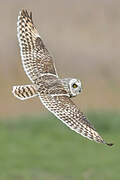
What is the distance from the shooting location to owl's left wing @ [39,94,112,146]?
9922 mm

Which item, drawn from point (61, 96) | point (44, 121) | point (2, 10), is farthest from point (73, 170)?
point (2, 10)

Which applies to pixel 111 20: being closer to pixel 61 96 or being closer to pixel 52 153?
pixel 52 153

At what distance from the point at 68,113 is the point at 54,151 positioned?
28.0 feet

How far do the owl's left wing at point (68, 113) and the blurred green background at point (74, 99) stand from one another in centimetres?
605

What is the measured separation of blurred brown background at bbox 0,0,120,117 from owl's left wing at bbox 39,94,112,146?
40.8 feet

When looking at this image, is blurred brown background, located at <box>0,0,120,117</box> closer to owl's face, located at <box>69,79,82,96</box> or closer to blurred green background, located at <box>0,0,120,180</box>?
blurred green background, located at <box>0,0,120,180</box>

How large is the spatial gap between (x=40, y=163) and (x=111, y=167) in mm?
1237

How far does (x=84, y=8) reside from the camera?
2597 cm

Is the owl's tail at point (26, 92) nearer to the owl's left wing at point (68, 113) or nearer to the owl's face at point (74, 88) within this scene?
the owl's left wing at point (68, 113)

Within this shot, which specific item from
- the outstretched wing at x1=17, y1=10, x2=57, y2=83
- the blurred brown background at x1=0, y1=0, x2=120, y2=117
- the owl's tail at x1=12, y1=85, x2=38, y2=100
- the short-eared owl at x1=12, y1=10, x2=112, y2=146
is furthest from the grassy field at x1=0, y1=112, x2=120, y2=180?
the owl's tail at x1=12, y1=85, x2=38, y2=100

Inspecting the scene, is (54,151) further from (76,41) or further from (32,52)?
(32,52)

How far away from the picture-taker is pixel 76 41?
25.0m

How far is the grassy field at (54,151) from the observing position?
16953mm

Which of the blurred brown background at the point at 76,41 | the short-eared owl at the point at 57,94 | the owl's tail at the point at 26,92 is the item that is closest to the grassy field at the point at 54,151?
the blurred brown background at the point at 76,41
